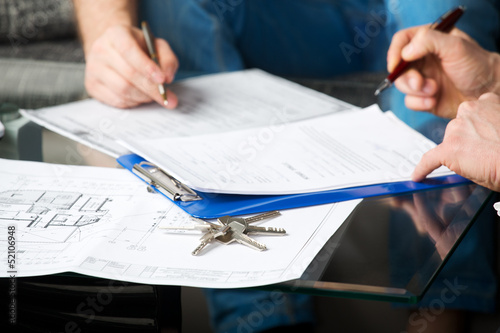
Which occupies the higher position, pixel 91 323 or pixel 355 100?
pixel 355 100

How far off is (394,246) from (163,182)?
268 mm

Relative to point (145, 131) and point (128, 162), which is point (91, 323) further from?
point (145, 131)

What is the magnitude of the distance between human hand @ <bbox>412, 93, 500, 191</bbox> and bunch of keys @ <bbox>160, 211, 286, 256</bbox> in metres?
0.22

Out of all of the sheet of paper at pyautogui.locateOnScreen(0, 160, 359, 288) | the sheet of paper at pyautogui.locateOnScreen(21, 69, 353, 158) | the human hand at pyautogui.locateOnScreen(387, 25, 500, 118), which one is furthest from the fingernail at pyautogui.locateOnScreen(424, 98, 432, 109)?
the sheet of paper at pyautogui.locateOnScreen(0, 160, 359, 288)

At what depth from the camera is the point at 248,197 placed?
0.68 meters

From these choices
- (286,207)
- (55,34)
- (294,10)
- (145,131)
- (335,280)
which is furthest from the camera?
(55,34)

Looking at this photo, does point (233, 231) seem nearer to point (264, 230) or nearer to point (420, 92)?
point (264, 230)

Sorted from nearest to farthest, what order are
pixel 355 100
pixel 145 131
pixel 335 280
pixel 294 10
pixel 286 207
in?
1. pixel 335 280
2. pixel 286 207
3. pixel 145 131
4. pixel 355 100
5. pixel 294 10

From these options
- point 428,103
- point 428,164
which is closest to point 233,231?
point 428,164

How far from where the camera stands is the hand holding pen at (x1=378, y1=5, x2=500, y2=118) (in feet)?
3.02

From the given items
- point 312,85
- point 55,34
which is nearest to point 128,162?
point 312,85

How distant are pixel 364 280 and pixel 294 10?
41.2 inches

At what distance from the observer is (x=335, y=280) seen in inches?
21.2

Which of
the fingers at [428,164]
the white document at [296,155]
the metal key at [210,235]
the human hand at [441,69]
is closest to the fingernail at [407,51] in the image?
the human hand at [441,69]
